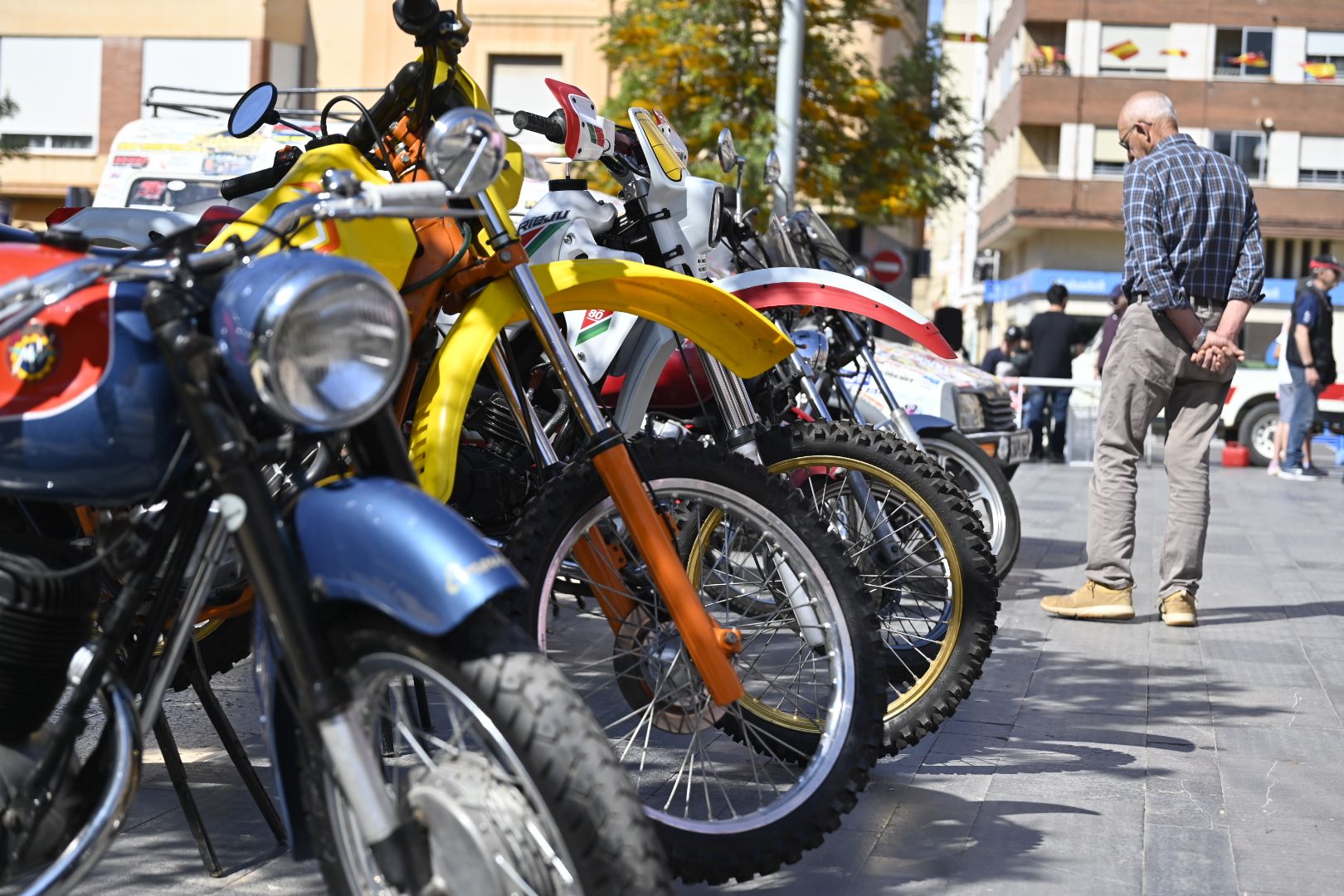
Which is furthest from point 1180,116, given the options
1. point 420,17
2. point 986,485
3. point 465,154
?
point 465,154

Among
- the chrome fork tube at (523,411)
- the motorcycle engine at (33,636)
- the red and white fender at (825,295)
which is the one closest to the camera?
the motorcycle engine at (33,636)

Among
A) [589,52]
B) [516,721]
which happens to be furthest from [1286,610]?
[589,52]

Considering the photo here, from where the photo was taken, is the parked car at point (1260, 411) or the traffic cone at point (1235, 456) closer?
the traffic cone at point (1235, 456)

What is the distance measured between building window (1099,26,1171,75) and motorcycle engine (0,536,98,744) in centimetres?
5039

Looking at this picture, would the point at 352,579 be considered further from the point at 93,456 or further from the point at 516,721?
the point at 93,456

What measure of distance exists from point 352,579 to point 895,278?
21062 mm

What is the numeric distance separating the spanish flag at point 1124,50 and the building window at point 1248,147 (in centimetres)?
338

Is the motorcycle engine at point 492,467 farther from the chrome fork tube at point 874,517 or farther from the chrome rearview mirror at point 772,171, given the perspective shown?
the chrome rearview mirror at point 772,171

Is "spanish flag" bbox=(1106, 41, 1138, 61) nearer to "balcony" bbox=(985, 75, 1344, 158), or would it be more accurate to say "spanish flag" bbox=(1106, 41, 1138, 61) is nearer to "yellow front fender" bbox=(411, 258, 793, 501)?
"balcony" bbox=(985, 75, 1344, 158)

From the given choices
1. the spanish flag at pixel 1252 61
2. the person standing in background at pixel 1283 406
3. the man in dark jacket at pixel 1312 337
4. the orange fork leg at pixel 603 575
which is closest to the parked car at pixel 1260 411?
the person standing in background at pixel 1283 406

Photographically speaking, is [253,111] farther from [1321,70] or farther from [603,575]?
[1321,70]

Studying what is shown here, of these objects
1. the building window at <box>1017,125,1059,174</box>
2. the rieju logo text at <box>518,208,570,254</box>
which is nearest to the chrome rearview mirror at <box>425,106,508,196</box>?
the rieju logo text at <box>518,208,570,254</box>

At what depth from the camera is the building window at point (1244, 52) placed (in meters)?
48.6

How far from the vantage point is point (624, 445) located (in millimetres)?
3273
